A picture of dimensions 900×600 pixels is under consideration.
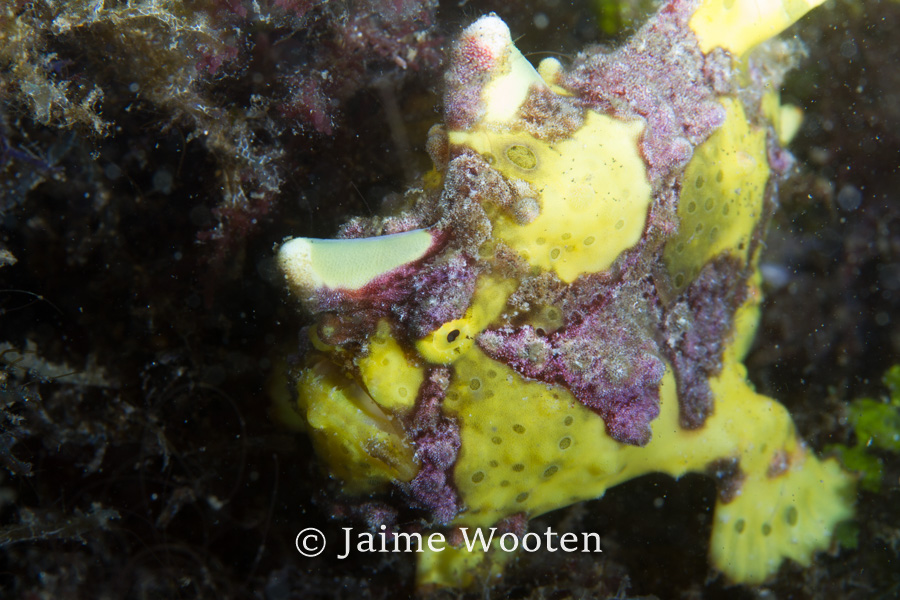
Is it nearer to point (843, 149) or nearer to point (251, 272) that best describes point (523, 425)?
point (251, 272)

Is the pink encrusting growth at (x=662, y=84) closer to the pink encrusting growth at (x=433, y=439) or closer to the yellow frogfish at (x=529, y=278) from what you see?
the yellow frogfish at (x=529, y=278)

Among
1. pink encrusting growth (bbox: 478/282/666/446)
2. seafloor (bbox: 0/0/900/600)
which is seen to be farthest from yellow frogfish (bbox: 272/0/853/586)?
seafloor (bbox: 0/0/900/600)

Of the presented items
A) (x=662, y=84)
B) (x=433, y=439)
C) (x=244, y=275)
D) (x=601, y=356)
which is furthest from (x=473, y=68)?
(x=244, y=275)

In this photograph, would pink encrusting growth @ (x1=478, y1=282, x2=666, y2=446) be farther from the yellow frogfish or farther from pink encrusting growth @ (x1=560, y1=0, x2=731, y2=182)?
pink encrusting growth @ (x1=560, y1=0, x2=731, y2=182)

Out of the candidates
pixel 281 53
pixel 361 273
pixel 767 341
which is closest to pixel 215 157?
pixel 281 53

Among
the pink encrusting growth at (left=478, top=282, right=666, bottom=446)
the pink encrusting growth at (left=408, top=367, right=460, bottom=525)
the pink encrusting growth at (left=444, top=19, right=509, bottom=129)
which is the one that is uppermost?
the pink encrusting growth at (left=444, top=19, right=509, bottom=129)
